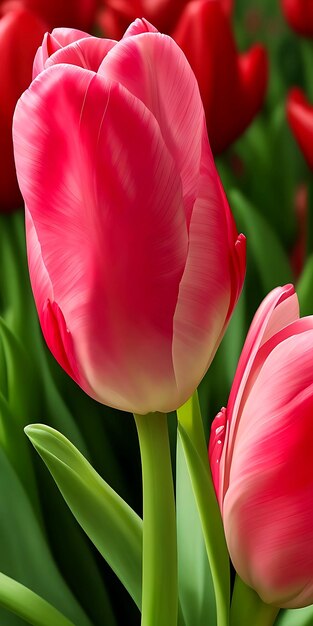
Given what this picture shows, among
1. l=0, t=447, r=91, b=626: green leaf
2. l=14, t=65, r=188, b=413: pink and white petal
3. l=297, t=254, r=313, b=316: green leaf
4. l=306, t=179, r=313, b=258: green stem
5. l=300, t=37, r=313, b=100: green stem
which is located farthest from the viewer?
l=300, t=37, r=313, b=100: green stem

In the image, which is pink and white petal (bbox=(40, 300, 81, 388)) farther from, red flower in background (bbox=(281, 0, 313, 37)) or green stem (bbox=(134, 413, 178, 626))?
red flower in background (bbox=(281, 0, 313, 37))

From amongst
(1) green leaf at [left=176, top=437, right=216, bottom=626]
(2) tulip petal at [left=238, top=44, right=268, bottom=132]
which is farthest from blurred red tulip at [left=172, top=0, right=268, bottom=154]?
(1) green leaf at [left=176, top=437, right=216, bottom=626]

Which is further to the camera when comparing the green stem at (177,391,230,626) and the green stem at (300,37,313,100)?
the green stem at (300,37,313,100)

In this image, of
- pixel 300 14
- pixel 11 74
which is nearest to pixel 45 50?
pixel 11 74

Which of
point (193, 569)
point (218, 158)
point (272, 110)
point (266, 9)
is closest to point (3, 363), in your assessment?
point (193, 569)

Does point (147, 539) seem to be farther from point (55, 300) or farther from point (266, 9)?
point (266, 9)

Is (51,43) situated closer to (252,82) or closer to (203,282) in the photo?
(203,282)
